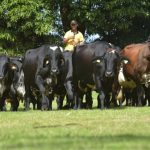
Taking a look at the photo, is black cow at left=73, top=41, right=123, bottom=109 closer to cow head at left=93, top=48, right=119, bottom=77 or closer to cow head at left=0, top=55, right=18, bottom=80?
cow head at left=93, top=48, right=119, bottom=77

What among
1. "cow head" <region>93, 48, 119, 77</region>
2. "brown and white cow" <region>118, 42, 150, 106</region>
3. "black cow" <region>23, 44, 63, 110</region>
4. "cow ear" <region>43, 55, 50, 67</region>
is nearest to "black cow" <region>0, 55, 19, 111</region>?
"black cow" <region>23, 44, 63, 110</region>

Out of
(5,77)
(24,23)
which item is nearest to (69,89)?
(5,77)

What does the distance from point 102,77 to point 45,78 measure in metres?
2.01

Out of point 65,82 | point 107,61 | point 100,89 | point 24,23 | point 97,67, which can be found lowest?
point 100,89

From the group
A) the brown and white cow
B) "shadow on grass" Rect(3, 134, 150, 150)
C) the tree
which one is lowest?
"shadow on grass" Rect(3, 134, 150, 150)

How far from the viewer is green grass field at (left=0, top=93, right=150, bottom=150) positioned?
822 cm

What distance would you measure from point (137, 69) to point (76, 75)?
6.48 ft

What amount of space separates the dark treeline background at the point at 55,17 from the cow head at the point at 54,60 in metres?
18.2

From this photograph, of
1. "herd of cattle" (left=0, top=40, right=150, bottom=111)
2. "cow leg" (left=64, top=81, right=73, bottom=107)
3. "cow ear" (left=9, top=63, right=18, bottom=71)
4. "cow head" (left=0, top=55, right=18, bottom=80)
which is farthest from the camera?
"cow ear" (left=9, top=63, right=18, bottom=71)

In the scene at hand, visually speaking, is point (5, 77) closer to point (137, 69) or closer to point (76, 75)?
point (76, 75)

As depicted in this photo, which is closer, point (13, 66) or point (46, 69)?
point (46, 69)

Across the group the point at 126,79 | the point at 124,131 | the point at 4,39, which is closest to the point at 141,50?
the point at 126,79

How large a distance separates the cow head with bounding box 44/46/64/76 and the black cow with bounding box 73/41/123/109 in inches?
26.0

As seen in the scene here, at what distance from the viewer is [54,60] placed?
1944 centimetres
